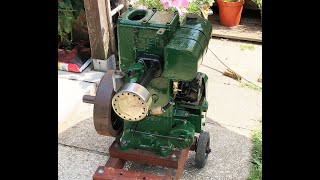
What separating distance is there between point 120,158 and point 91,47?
5.21 ft

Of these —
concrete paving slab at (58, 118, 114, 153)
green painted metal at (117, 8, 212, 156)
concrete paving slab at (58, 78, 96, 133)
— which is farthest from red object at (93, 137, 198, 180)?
concrete paving slab at (58, 78, 96, 133)

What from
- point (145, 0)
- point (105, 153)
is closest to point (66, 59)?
point (145, 0)

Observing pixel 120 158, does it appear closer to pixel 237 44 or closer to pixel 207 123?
pixel 207 123

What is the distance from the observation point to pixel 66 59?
4.23 metres

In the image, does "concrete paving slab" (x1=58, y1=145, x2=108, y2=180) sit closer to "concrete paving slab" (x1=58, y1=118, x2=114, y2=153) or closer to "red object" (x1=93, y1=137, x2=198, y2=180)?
"concrete paving slab" (x1=58, y1=118, x2=114, y2=153)

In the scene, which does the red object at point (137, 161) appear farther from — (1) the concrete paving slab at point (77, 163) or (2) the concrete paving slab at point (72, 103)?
(2) the concrete paving slab at point (72, 103)

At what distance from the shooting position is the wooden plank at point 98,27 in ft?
13.0

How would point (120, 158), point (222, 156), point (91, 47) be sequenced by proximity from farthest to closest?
point (91, 47) < point (222, 156) < point (120, 158)

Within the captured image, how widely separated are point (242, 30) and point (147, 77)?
350 centimetres

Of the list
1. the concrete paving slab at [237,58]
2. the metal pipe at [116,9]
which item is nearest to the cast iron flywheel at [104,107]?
the metal pipe at [116,9]

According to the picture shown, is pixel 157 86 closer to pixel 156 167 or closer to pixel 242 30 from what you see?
pixel 156 167

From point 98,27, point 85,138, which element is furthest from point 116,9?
point 85,138

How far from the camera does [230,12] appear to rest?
219 inches

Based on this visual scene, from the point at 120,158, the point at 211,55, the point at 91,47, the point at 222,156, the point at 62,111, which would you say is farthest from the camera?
the point at 211,55
